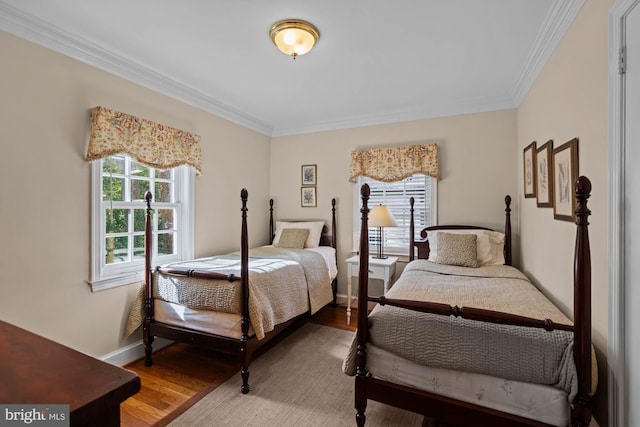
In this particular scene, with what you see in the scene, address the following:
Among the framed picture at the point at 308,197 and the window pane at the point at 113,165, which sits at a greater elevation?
the window pane at the point at 113,165

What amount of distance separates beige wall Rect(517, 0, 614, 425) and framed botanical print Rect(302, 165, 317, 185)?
8.31ft

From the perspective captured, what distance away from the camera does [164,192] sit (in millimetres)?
3104

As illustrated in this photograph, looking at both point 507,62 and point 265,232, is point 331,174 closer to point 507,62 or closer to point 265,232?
point 265,232

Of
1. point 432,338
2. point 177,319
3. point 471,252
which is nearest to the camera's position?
point 432,338

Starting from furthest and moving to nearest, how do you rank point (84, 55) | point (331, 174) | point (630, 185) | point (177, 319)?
point (331, 174) < point (177, 319) < point (84, 55) < point (630, 185)

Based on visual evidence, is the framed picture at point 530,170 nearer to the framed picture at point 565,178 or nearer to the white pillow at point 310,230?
the framed picture at point 565,178

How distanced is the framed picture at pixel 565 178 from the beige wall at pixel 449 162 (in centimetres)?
130

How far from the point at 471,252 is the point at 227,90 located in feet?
9.62

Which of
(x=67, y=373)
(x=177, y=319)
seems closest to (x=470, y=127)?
(x=177, y=319)

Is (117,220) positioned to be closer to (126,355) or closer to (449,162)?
(126,355)

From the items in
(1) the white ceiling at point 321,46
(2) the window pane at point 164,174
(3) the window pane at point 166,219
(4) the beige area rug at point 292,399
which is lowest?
(4) the beige area rug at point 292,399

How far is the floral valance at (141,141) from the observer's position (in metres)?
2.32

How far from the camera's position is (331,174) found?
4211 millimetres

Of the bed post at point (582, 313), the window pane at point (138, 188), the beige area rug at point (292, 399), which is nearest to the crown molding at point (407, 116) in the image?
the window pane at point (138, 188)
